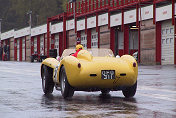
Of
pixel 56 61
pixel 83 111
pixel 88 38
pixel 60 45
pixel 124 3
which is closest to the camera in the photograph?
pixel 83 111

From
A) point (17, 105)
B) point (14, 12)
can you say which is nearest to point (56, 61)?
point (17, 105)

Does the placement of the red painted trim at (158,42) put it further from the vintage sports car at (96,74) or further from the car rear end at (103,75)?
the car rear end at (103,75)

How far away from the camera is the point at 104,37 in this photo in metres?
51.2

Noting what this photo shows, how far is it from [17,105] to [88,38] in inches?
1860

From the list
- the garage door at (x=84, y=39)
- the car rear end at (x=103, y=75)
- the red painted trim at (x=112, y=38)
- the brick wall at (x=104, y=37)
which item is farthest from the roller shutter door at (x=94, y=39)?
the car rear end at (x=103, y=75)

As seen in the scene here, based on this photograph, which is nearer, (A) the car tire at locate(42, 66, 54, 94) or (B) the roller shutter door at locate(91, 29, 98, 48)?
(A) the car tire at locate(42, 66, 54, 94)

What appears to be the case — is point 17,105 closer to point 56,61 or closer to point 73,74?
point 73,74

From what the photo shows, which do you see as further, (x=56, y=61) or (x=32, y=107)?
(x=56, y=61)

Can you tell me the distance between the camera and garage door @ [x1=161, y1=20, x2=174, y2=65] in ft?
124

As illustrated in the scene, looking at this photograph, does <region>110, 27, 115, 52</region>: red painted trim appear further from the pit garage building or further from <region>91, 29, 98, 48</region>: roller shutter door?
<region>91, 29, 98, 48</region>: roller shutter door

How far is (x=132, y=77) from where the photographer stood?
10.1m

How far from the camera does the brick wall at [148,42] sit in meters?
40.4

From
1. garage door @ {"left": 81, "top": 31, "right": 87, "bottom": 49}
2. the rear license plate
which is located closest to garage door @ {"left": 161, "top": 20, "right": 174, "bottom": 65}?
garage door @ {"left": 81, "top": 31, "right": 87, "bottom": 49}

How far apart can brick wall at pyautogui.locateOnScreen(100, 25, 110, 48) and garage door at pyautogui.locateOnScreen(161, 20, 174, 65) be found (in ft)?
37.5
